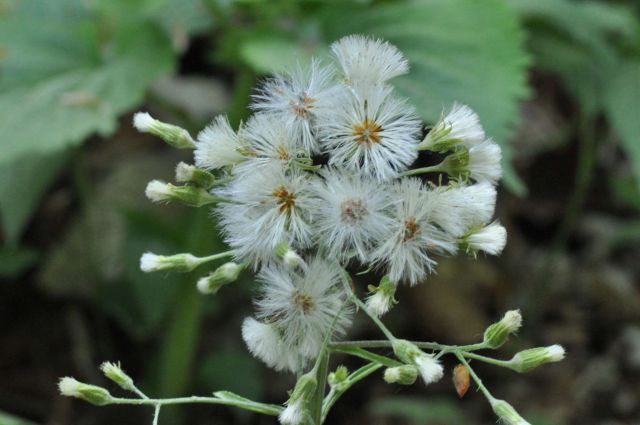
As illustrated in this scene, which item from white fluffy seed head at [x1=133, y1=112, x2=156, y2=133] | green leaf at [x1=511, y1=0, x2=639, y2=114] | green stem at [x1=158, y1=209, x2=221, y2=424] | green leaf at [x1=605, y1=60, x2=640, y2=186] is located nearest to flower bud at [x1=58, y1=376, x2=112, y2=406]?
white fluffy seed head at [x1=133, y1=112, x2=156, y2=133]

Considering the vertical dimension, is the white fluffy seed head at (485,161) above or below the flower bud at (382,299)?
above

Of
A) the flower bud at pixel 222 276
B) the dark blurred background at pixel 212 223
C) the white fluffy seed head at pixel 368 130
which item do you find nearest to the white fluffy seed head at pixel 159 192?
the flower bud at pixel 222 276

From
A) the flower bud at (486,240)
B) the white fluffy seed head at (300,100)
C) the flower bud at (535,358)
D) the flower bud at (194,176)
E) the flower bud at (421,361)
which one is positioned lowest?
the flower bud at (535,358)

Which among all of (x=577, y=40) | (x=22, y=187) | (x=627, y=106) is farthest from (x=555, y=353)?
(x=577, y=40)

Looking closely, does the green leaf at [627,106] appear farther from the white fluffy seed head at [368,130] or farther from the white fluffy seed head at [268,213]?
the white fluffy seed head at [268,213]

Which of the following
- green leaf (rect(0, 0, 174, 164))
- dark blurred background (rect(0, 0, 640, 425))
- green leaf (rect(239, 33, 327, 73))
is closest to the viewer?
green leaf (rect(239, 33, 327, 73))

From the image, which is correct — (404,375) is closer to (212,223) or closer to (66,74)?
(212,223)

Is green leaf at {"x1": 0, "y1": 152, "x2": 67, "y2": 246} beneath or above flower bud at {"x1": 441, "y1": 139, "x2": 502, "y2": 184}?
beneath

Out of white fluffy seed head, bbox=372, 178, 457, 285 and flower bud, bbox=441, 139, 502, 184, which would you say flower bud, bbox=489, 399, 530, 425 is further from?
flower bud, bbox=441, 139, 502, 184
